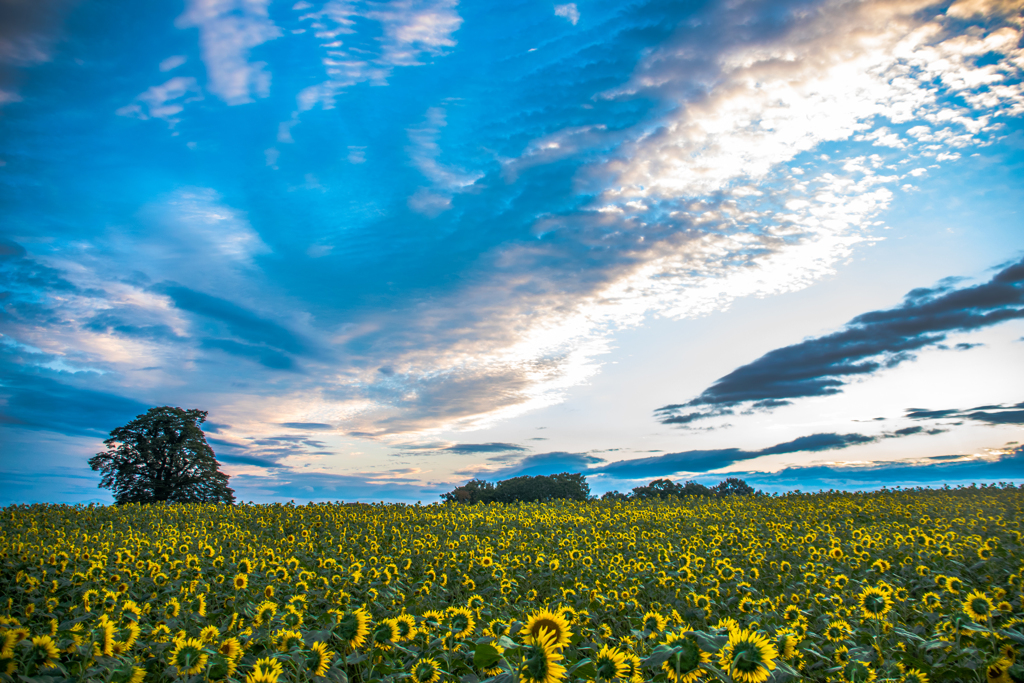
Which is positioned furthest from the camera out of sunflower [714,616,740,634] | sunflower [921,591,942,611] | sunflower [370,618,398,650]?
sunflower [921,591,942,611]

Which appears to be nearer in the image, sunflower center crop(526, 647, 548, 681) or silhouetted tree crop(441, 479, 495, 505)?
sunflower center crop(526, 647, 548, 681)

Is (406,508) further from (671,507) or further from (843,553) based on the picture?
(843,553)

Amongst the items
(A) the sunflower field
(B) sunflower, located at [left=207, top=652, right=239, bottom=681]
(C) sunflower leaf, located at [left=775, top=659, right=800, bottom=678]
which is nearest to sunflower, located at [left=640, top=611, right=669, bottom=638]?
(A) the sunflower field

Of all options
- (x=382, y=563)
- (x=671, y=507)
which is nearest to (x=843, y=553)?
(x=671, y=507)

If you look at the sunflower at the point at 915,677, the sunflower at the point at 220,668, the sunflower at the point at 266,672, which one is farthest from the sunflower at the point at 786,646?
the sunflower at the point at 220,668

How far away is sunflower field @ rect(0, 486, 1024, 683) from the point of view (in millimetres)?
3668

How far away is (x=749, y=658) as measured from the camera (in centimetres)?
271

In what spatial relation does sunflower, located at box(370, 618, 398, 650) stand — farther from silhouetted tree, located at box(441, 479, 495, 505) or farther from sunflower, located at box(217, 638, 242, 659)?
silhouetted tree, located at box(441, 479, 495, 505)

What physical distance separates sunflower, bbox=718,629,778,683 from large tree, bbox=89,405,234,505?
32.8 metres

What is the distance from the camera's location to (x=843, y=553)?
35.3 ft

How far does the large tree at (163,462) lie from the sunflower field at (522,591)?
13589mm

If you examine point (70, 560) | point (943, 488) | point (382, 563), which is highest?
point (70, 560)

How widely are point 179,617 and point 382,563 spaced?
4.32 m

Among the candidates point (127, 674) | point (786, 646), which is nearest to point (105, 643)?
point (127, 674)
